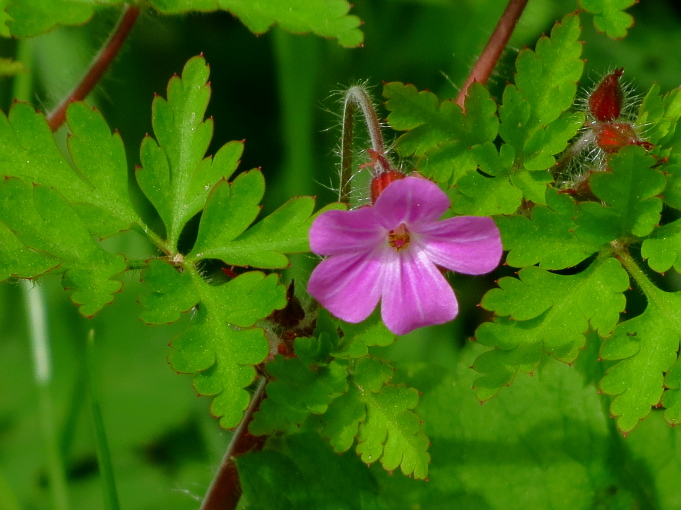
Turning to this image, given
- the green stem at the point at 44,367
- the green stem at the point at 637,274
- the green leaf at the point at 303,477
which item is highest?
the green stem at the point at 637,274

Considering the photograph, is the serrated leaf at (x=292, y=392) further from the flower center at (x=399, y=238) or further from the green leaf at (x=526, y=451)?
the green leaf at (x=526, y=451)

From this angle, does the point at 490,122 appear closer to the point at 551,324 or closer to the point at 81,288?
the point at 551,324

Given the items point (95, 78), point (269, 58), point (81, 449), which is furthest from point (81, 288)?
point (269, 58)

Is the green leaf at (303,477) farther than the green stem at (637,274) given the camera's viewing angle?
Yes

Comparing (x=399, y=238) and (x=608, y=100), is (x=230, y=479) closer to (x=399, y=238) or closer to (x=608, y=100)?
(x=399, y=238)

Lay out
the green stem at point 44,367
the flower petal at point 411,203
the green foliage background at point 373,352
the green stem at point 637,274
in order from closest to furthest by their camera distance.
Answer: the flower petal at point 411,203 → the green stem at point 637,274 → the green foliage background at point 373,352 → the green stem at point 44,367

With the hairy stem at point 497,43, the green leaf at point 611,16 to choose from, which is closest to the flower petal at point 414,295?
the hairy stem at point 497,43

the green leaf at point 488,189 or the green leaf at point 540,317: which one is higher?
the green leaf at point 488,189
